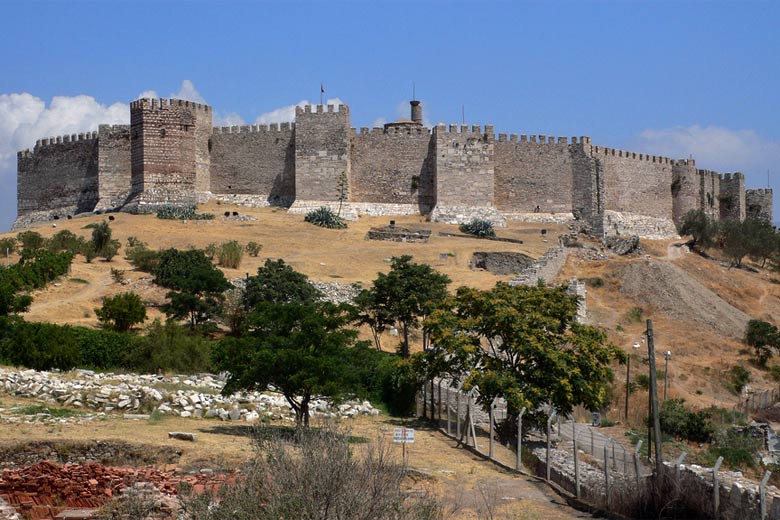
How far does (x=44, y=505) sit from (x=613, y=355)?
38.8ft

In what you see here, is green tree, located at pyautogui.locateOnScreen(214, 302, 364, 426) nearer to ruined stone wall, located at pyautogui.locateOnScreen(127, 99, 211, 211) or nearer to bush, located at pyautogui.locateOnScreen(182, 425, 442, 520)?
bush, located at pyautogui.locateOnScreen(182, 425, 442, 520)

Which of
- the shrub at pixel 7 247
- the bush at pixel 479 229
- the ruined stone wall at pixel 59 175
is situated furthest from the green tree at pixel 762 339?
the ruined stone wall at pixel 59 175

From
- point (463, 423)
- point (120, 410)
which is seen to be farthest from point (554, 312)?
point (120, 410)

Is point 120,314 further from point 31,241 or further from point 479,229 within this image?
point 479,229

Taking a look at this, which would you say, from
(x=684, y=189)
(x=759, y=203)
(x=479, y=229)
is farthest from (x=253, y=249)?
(x=759, y=203)

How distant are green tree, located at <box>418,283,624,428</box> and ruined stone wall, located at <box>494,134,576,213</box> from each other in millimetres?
27257

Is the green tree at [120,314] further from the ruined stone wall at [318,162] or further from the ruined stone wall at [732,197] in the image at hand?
the ruined stone wall at [732,197]

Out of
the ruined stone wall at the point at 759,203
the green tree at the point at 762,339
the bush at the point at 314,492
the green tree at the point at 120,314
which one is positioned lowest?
the green tree at the point at 762,339

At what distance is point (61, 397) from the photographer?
740 inches

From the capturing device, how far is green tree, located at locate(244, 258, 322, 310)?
2803cm

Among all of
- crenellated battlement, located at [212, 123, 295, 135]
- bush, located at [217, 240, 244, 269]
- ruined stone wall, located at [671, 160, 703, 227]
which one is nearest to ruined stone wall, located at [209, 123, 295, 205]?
crenellated battlement, located at [212, 123, 295, 135]

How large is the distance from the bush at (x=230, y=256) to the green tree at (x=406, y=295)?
26.8 feet

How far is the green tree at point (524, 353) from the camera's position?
18875 millimetres

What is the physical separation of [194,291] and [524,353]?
476 inches
